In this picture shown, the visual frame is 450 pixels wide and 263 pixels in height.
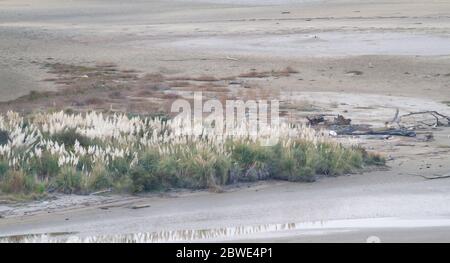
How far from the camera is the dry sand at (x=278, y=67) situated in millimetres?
11125

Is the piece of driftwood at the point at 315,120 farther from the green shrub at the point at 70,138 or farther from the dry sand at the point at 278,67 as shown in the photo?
the green shrub at the point at 70,138

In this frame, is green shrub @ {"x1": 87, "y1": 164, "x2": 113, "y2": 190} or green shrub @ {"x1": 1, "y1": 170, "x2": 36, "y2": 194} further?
green shrub @ {"x1": 87, "y1": 164, "x2": 113, "y2": 190}

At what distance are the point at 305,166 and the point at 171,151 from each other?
1.68 meters

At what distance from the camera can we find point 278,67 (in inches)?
1022

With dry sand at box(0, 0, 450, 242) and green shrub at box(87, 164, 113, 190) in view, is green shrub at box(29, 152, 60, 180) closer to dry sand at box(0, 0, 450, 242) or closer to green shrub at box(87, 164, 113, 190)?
green shrub at box(87, 164, 113, 190)

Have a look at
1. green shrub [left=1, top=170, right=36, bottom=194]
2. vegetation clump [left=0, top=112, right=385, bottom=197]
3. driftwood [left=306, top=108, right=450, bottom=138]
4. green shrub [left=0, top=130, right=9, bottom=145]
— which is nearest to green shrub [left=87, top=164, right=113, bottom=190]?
vegetation clump [left=0, top=112, right=385, bottom=197]

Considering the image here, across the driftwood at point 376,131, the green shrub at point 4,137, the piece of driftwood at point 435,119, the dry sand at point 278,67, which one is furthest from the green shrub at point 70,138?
the piece of driftwood at point 435,119

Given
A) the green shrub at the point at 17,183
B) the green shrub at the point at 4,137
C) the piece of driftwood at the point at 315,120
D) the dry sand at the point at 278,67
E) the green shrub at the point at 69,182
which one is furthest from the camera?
the piece of driftwood at the point at 315,120

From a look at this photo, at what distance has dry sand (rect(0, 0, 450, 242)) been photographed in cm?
1112

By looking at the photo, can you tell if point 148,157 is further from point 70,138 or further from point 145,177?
point 70,138

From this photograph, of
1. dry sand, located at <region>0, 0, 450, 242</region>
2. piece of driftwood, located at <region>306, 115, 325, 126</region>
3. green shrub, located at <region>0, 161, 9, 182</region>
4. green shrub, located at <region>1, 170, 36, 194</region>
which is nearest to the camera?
dry sand, located at <region>0, 0, 450, 242</region>

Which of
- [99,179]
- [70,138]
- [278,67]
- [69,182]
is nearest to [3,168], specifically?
[69,182]
